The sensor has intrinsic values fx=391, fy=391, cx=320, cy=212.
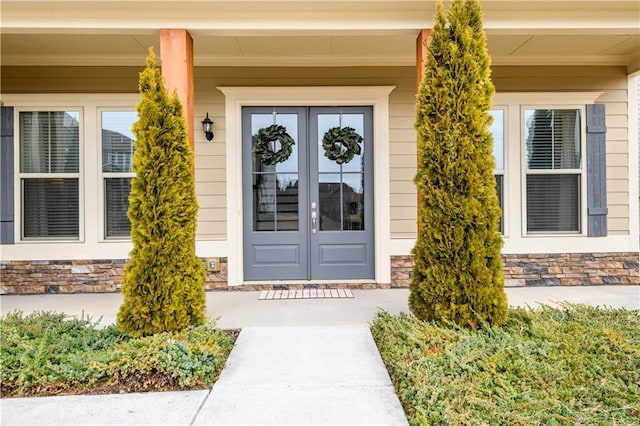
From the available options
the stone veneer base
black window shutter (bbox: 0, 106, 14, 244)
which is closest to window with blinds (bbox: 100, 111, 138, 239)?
the stone veneer base

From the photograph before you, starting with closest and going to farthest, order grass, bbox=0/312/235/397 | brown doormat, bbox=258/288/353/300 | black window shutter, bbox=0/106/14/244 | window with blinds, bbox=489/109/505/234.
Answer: grass, bbox=0/312/235/397 < brown doormat, bbox=258/288/353/300 < black window shutter, bbox=0/106/14/244 < window with blinds, bbox=489/109/505/234

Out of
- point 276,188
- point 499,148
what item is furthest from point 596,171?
point 276,188

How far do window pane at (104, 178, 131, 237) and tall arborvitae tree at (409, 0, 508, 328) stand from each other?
3.68 meters

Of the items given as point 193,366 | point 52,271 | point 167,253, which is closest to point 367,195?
point 167,253

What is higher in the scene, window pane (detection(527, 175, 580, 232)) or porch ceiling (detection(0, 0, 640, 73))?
porch ceiling (detection(0, 0, 640, 73))

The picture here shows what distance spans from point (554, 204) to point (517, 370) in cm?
327

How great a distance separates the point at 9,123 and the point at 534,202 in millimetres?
6438

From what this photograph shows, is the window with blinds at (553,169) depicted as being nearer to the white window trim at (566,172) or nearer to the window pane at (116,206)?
the white window trim at (566,172)

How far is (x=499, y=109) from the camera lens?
4828mm

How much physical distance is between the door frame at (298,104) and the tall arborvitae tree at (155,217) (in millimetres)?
1775

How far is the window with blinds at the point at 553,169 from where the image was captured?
15.9 ft

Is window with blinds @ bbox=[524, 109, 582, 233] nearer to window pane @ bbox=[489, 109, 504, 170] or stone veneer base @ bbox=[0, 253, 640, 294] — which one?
window pane @ bbox=[489, 109, 504, 170]

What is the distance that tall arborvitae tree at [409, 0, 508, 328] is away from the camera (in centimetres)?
287

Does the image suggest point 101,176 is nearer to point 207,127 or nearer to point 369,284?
point 207,127
